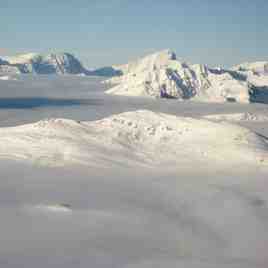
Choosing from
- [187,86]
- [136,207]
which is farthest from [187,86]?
[136,207]

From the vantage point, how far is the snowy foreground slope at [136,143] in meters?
33.9

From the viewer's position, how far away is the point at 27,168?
A: 97.8 ft

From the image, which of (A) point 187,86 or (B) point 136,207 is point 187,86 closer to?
(A) point 187,86

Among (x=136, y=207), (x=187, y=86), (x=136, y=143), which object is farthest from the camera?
(x=187, y=86)

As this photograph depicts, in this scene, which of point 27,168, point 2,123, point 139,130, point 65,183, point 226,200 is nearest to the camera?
point 226,200

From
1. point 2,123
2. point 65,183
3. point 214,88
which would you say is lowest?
point 214,88

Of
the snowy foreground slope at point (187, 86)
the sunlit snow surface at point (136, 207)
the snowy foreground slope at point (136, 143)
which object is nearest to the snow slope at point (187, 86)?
the snowy foreground slope at point (187, 86)

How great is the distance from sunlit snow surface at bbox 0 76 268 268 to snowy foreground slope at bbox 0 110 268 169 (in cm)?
18

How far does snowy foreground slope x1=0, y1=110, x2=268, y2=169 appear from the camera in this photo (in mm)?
33906

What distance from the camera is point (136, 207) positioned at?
23031 mm

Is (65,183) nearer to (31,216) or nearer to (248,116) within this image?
(31,216)

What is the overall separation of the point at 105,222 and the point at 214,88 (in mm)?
162257

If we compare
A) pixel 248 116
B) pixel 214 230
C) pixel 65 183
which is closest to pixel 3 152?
pixel 65 183

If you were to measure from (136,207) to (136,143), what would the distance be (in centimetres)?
1583
